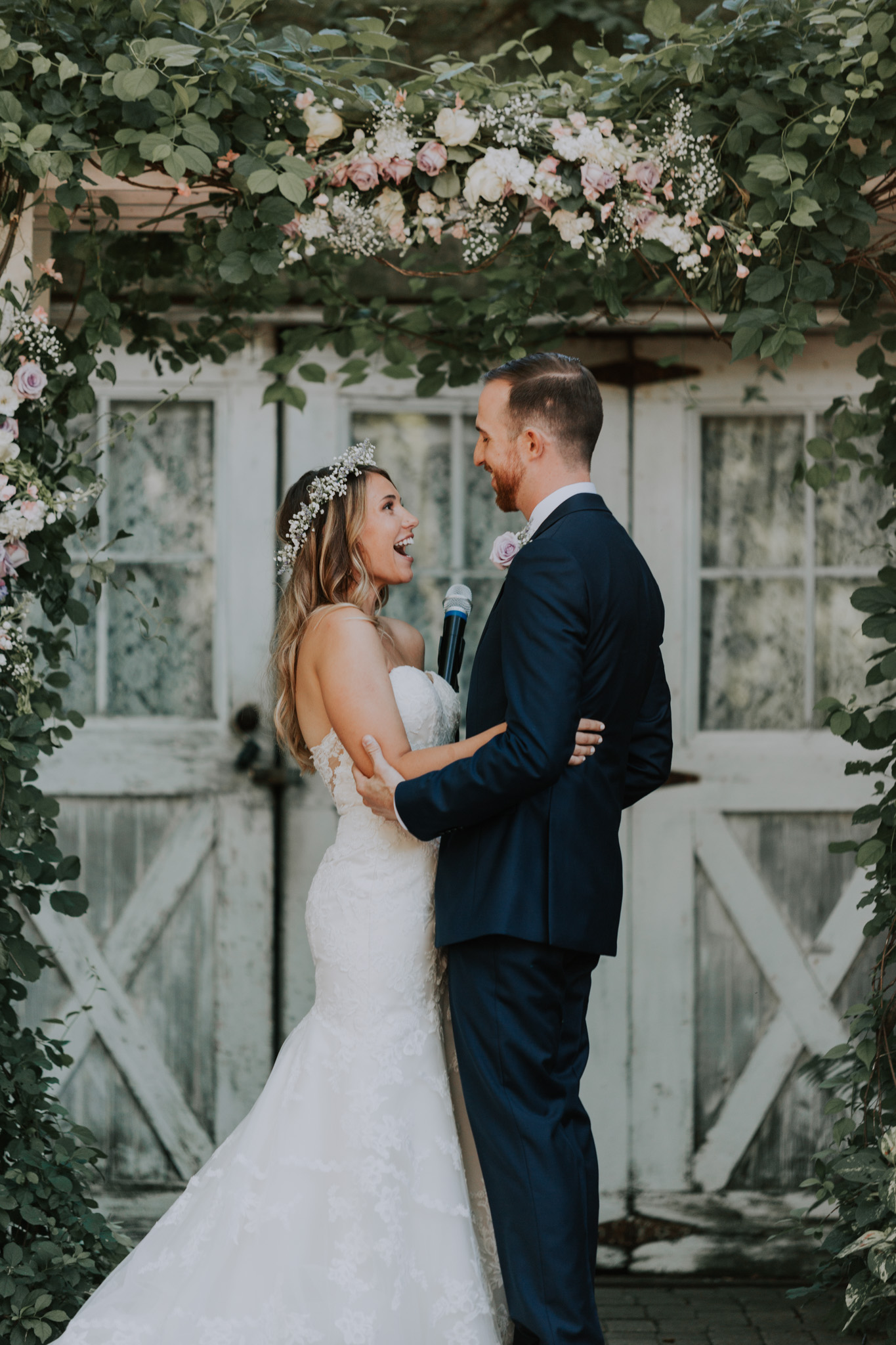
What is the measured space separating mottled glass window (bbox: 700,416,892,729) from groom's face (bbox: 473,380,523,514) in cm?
179

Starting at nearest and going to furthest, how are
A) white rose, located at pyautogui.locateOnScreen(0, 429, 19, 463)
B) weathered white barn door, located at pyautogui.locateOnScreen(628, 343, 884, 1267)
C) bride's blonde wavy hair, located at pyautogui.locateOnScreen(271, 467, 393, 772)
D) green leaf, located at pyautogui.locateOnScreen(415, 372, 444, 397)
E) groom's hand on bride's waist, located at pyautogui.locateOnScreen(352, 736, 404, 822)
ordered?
groom's hand on bride's waist, located at pyautogui.locateOnScreen(352, 736, 404, 822)
white rose, located at pyautogui.locateOnScreen(0, 429, 19, 463)
bride's blonde wavy hair, located at pyautogui.locateOnScreen(271, 467, 393, 772)
green leaf, located at pyautogui.locateOnScreen(415, 372, 444, 397)
weathered white barn door, located at pyautogui.locateOnScreen(628, 343, 884, 1267)

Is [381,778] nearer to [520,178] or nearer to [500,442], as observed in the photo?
[500,442]

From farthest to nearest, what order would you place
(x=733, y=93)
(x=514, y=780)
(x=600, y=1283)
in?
(x=600, y=1283), (x=733, y=93), (x=514, y=780)

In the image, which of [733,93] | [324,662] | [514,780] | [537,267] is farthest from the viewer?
[537,267]

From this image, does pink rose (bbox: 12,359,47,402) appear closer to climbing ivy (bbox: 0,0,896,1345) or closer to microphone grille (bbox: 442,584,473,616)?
climbing ivy (bbox: 0,0,896,1345)

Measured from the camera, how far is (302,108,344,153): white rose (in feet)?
8.63

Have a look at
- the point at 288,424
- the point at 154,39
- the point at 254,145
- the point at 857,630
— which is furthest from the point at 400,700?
the point at 857,630

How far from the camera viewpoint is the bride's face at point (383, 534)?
2984mm

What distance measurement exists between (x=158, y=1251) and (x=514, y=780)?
1216 millimetres

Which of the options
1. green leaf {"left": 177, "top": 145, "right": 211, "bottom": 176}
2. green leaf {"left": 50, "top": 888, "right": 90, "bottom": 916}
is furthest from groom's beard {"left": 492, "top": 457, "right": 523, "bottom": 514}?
green leaf {"left": 50, "top": 888, "right": 90, "bottom": 916}

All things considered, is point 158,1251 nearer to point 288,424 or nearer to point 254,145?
point 254,145

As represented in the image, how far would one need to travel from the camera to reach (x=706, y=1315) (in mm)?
3785

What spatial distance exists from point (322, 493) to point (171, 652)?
1519 mm

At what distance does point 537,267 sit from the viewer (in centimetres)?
336
